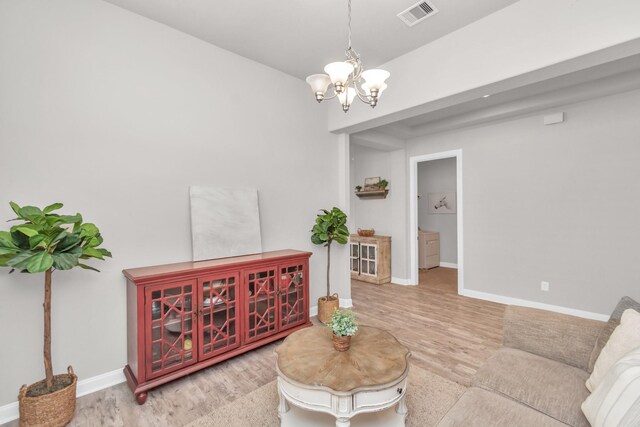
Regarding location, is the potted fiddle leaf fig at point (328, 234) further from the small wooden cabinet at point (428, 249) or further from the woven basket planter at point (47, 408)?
the small wooden cabinet at point (428, 249)

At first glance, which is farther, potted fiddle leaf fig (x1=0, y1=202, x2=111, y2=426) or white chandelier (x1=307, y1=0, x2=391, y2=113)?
white chandelier (x1=307, y1=0, x2=391, y2=113)

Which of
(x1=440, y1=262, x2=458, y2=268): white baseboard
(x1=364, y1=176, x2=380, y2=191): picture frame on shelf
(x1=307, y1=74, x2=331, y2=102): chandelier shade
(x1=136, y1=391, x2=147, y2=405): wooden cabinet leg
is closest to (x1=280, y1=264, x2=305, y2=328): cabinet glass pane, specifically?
(x1=136, y1=391, x2=147, y2=405): wooden cabinet leg

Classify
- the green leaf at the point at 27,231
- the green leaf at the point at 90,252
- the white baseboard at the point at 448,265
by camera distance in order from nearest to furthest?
the green leaf at the point at 27,231 < the green leaf at the point at 90,252 < the white baseboard at the point at 448,265

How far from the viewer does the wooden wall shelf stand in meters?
5.72

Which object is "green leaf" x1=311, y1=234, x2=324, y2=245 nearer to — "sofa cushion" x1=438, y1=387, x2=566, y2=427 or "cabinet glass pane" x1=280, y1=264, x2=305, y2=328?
"cabinet glass pane" x1=280, y1=264, x2=305, y2=328

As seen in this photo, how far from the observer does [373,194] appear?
19.4 feet

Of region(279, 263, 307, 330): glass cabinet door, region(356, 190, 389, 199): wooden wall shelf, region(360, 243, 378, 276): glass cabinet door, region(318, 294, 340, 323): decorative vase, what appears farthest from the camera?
region(356, 190, 389, 199): wooden wall shelf

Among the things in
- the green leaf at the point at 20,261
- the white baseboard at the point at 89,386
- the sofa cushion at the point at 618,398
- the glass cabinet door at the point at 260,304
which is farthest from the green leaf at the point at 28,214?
the sofa cushion at the point at 618,398

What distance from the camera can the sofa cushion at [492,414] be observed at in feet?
4.27

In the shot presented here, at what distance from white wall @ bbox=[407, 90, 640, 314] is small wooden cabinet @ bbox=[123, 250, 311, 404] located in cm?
325

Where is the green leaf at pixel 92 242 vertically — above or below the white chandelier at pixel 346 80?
below

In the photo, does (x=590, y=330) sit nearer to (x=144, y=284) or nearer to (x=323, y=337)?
(x=323, y=337)

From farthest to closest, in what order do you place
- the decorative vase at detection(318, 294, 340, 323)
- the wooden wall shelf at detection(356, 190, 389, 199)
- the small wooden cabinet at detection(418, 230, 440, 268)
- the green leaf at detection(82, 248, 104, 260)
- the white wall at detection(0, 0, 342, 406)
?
the small wooden cabinet at detection(418, 230, 440, 268)
the wooden wall shelf at detection(356, 190, 389, 199)
the decorative vase at detection(318, 294, 340, 323)
the white wall at detection(0, 0, 342, 406)
the green leaf at detection(82, 248, 104, 260)

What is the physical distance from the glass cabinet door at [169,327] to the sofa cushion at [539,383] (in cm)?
215
